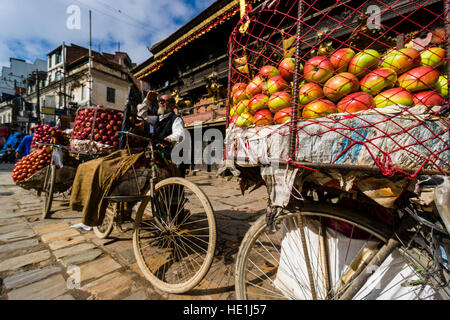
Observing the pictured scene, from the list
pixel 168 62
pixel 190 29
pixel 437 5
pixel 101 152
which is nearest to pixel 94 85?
pixel 168 62

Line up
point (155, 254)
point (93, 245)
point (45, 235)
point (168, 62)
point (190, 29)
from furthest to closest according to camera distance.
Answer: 1. point (168, 62)
2. point (190, 29)
3. point (45, 235)
4. point (93, 245)
5. point (155, 254)

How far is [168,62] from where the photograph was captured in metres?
11.6

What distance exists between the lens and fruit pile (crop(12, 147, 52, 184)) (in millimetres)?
3832

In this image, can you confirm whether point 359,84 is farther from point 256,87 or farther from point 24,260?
point 24,260

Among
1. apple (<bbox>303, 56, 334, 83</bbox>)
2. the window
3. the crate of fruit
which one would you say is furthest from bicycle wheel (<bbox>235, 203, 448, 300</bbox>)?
A: the window

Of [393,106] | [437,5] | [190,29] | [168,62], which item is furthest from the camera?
[168,62]

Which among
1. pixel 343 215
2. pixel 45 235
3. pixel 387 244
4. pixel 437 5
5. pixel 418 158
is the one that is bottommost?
pixel 45 235

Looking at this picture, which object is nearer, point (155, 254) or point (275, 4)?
point (275, 4)

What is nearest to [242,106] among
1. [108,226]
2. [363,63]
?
[363,63]

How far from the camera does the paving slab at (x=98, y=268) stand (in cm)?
193

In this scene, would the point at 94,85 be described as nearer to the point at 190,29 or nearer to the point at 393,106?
the point at 190,29

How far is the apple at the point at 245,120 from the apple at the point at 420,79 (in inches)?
33.7

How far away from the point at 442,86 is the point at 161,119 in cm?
279

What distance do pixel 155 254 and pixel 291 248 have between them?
157 cm
